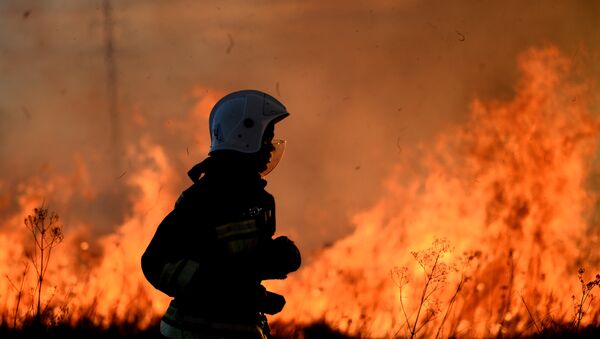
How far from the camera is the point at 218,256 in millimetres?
4281

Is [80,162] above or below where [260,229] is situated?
above

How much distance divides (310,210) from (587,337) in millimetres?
2420

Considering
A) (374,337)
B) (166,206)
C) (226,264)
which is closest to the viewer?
(226,264)

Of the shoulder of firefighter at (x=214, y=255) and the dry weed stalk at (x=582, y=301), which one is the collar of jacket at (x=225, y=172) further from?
the dry weed stalk at (x=582, y=301)

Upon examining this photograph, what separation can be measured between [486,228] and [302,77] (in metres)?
1.98

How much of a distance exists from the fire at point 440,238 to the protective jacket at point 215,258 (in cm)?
361

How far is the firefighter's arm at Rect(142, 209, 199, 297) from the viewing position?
Answer: 4199 mm

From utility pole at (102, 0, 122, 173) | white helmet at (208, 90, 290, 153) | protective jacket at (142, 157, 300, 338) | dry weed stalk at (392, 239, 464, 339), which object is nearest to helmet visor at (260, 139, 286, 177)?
white helmet at (208, 90, 290, 153)

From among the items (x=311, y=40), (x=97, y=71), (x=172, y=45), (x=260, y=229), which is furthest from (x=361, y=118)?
(x=260, y=229)

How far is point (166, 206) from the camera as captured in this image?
8328 millimetres

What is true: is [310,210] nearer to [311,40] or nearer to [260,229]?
[311,40]

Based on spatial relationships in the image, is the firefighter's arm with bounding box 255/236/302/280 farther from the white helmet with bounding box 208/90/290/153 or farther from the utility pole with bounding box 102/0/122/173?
the utility pole with bounding box 102/0/122/173

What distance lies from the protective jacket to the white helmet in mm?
174

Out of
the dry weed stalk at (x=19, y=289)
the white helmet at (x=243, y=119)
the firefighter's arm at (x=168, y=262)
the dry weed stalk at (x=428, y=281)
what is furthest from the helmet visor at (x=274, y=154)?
the dry weed stalk at (x=19, y=289)
